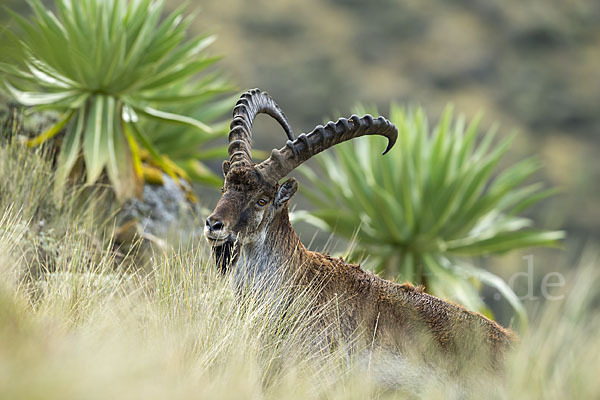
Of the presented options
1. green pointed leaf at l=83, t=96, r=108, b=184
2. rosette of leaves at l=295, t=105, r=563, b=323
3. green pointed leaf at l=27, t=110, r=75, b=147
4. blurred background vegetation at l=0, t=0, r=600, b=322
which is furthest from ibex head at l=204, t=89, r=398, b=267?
blurred background vegetation at l=0, t=0, r=600, b=322

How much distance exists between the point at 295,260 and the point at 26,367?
271 centimetres

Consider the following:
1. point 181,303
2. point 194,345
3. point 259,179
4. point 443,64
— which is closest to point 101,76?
point 259,179

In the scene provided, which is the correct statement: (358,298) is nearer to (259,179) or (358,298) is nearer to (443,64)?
(259,179)

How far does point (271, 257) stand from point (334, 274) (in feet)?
1.74

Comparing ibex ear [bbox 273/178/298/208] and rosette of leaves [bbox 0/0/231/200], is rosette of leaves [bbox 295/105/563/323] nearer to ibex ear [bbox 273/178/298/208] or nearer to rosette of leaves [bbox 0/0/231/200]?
rosette of leaves [bbox 0/0/231/200]

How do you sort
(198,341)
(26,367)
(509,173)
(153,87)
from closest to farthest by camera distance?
1. (26,367)
2. (198,341)
3. (153,87)
4. (509,173)

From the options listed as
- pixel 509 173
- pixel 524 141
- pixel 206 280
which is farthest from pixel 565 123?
pixel 206 280

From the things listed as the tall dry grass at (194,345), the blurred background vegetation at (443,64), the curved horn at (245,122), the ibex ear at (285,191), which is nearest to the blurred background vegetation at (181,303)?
the tall dry grass at (194,345)

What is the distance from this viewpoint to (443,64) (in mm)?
44906

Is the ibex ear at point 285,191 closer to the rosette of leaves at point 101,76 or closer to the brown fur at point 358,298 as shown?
the brown fur at point 358,298

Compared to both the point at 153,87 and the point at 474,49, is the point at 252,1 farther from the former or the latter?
the point at 153,87

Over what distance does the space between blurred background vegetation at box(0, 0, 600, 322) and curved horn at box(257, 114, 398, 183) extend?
3326 cm

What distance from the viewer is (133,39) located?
9.09 metres

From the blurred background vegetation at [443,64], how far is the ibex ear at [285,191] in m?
33.2
